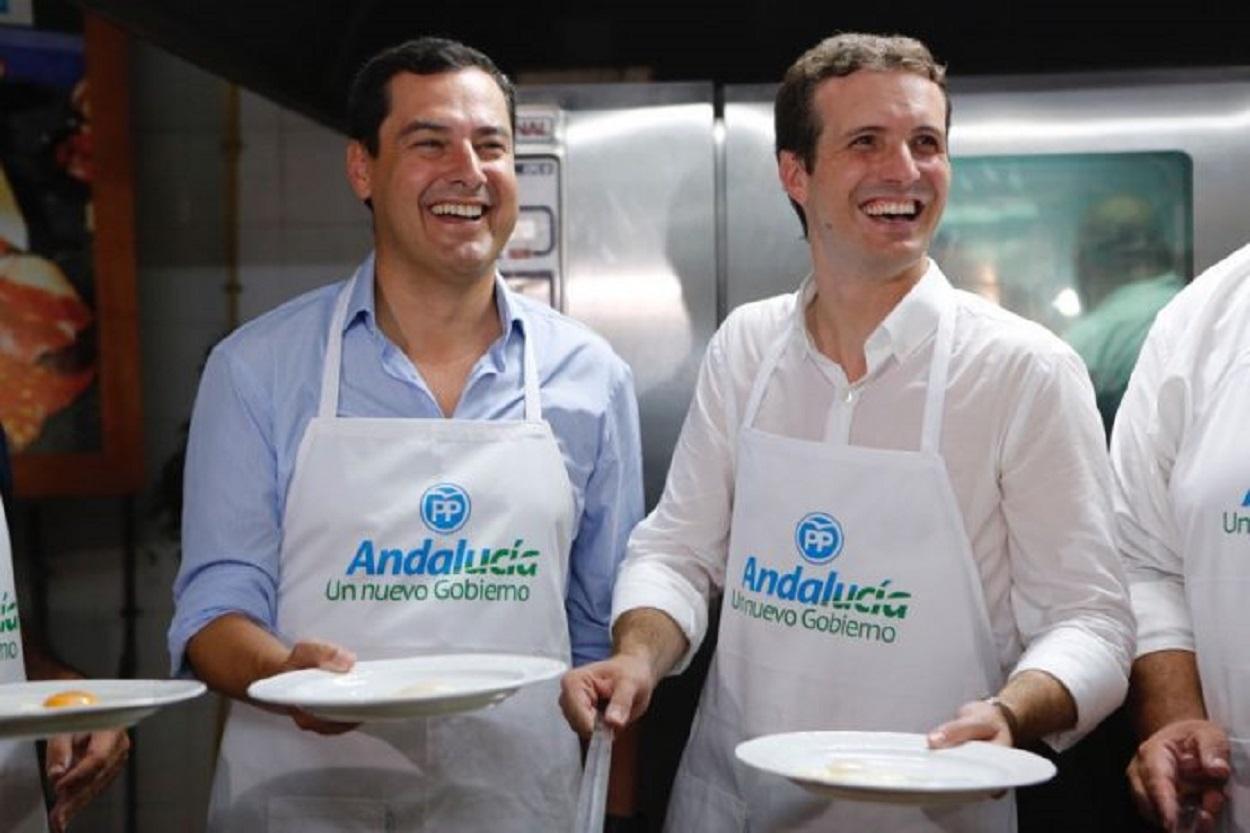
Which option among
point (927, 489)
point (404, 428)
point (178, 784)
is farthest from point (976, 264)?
point (178, 784)

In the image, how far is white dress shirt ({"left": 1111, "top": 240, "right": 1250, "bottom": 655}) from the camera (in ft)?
5.59

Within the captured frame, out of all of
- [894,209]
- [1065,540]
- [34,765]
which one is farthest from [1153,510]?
[34,765]

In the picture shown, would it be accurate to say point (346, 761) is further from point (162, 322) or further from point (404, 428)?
point (162, 322)

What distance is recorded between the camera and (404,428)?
5.86 feet

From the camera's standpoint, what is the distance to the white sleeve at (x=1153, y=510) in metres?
1.71

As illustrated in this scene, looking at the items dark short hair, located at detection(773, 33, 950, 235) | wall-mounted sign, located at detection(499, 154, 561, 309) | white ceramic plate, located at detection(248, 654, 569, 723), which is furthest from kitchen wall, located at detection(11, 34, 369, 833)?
white ceramic plate, located at detection(248, 654, 569, 723)

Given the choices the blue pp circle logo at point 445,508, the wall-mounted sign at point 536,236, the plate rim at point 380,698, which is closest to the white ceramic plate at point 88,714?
the plate rim at point 380,698

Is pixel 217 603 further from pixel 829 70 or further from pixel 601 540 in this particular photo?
pixel 829 70

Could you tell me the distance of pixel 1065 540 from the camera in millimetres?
1558

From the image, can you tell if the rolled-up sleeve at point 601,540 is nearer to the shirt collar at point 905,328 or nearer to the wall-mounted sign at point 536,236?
the shirt collar at point 905,328

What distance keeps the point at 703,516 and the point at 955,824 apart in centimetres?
44

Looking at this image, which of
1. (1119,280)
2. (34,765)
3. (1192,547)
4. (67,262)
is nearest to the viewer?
(1192,547)

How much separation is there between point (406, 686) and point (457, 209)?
579 millimetres

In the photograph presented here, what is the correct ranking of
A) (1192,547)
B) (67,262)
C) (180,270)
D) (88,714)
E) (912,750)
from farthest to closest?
(180,270), (67,262), (1192,547), (912,750), (88,714)
